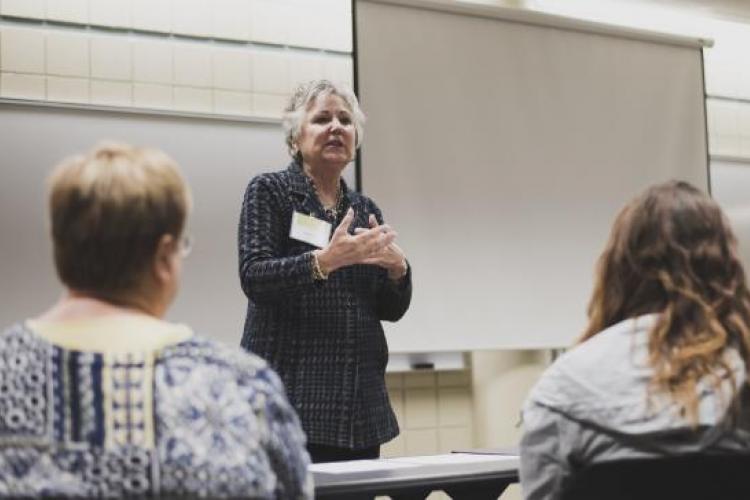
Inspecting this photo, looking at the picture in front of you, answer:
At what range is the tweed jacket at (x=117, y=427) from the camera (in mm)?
1078

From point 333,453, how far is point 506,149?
2090 mm

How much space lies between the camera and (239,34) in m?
3.71

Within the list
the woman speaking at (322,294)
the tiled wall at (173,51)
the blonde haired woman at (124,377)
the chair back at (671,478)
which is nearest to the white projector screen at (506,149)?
the tiled wall at (173,51)

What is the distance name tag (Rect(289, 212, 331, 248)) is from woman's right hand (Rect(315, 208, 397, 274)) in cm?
11

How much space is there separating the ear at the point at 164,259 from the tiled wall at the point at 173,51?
2384 millimetres

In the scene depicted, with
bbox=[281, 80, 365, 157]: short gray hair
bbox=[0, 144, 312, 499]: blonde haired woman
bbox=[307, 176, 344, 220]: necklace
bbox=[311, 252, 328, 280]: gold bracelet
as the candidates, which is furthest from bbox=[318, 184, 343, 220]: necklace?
bbox=[0, 144, 312, 499]: blonde haired woman

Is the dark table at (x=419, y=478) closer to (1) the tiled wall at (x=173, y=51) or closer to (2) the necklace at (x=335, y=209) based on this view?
(2) the necklace at (x=335, y=209)

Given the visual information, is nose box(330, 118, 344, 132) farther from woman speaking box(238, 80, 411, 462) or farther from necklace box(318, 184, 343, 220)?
necklace box(318, 184, 343, 220)

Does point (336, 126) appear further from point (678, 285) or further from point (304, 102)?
point (678, 285)

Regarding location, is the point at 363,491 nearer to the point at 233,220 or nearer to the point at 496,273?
the point at 233,220

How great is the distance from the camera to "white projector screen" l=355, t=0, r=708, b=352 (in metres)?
3.77

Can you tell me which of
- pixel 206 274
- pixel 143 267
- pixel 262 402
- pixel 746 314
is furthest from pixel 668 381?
pixel 206 274

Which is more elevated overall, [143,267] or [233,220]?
[233,220]

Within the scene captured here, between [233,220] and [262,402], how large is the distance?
2441mm
